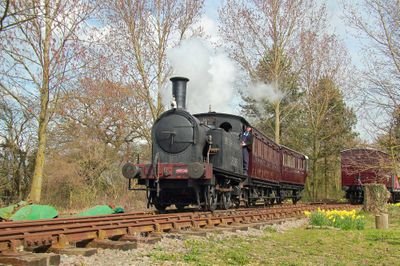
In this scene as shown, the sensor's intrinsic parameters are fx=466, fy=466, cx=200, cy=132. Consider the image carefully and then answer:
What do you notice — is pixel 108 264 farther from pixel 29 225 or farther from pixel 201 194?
pixel 201 194

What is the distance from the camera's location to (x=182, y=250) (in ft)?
24.7

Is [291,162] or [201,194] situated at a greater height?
[291,162]

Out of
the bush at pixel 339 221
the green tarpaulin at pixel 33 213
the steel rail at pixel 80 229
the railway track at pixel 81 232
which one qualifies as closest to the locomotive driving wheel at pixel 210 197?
the steel rail at pixel 80 229

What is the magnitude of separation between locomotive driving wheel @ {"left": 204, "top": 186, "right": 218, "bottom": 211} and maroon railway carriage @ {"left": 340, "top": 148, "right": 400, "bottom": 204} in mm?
7602

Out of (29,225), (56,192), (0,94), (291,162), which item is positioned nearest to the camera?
(29,225)

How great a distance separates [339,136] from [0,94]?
99.5 ft

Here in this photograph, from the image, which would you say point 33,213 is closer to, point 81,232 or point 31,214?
point 31,214

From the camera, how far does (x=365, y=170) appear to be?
20.1m

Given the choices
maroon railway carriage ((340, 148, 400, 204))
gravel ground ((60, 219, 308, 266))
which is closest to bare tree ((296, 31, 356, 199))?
maroon railway carriage ((340, 148, 400, 204))

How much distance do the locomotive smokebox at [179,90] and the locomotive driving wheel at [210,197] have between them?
2717mm

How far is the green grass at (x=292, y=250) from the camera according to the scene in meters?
6.89

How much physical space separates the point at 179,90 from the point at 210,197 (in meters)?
3.47

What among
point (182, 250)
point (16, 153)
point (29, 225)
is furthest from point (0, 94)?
point (182, 250)

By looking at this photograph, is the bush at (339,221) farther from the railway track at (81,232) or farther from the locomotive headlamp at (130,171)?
the locomotive headlamp at (130,171)
